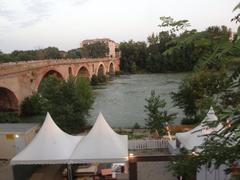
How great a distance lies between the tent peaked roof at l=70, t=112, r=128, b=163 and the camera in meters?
12.6

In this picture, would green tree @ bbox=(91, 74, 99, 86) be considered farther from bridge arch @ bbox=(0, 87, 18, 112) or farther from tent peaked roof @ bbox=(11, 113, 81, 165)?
tent peaked roof @ bbox=(11, 113, 81, 165)

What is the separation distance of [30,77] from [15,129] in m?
23.4

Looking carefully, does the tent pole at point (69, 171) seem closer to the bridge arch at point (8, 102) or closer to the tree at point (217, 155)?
the tree at point (217, 155)

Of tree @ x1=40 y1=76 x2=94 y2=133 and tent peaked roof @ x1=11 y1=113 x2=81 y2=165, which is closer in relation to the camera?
tent peaked roof @ x1=11 y1=113 x2=81 y2=165

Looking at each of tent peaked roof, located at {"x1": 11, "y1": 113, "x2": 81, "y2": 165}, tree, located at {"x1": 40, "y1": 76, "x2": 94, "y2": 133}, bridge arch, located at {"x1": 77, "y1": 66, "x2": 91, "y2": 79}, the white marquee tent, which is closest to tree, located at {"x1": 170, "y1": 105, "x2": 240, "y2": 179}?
the white marquee tent

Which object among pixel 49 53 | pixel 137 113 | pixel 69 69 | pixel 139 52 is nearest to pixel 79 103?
pixel 137 113

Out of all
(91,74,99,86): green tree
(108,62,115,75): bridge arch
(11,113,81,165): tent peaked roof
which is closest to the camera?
(11,113,81,165): tent peaked roof

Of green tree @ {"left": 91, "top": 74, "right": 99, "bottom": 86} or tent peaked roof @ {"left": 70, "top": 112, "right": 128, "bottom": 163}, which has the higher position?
tent peaked roof @ {"left": 70, "top": 112, "right": 128, "bottom": 163}

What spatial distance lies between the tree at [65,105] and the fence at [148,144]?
668 cm

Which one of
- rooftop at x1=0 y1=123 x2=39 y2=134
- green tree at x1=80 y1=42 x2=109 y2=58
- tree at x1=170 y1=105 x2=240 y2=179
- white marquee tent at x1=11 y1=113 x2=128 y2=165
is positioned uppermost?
green tree at x1=80 y1=42 x2=109 y2=58

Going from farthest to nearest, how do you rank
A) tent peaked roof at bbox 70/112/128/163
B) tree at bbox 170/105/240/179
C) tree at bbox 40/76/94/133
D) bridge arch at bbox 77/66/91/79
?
bridge arch at bbox 77/66/91/79 < tree at bbox 40/76/94/133 < tent peaked roof at bbox 70/112/128/163 < tree at bbox 170/105/240/179

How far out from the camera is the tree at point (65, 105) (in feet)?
77.6

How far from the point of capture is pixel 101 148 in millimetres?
12875

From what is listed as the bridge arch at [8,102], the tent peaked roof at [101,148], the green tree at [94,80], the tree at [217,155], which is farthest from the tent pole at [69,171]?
the green tree at [94,80]
